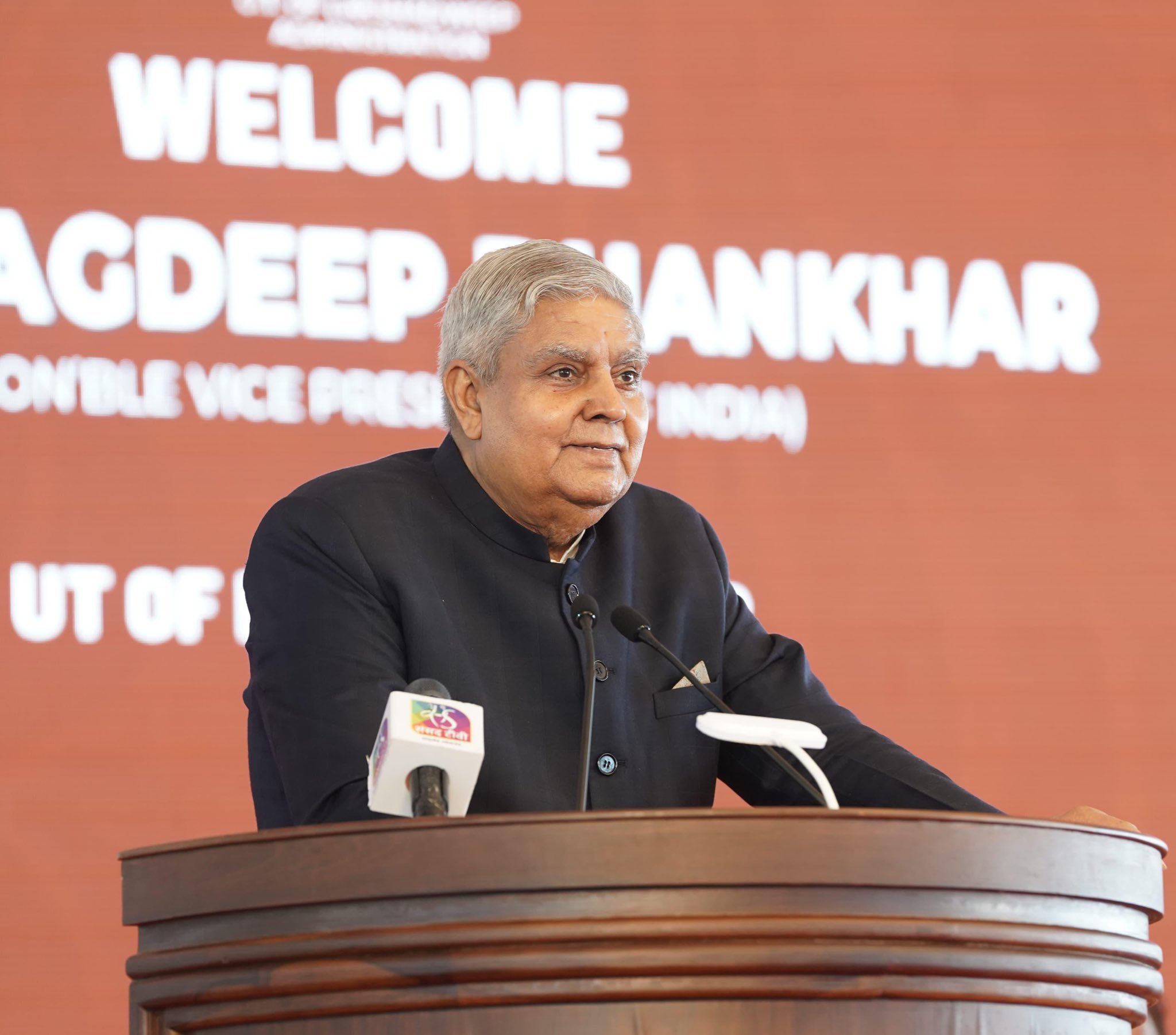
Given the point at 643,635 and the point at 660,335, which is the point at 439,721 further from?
the point at 660,335

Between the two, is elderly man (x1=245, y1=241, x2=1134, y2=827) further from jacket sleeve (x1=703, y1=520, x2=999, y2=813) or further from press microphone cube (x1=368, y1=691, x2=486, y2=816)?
press microphone cube (x1=368, y1=691, x2=486, y2=816)

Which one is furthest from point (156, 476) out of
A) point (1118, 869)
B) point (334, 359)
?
point (1118, 869)

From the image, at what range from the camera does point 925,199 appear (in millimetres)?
4230

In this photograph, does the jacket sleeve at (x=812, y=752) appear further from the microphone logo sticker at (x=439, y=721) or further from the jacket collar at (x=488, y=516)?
the microphone logo sticker at (x=439, y=721)

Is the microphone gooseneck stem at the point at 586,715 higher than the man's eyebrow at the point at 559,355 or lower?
lower

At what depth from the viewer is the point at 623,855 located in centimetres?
143

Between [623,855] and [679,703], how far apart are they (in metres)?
1.09

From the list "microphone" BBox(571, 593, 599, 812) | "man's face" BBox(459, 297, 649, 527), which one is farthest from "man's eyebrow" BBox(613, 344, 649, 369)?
"microphone" BBox(571, 593, 599, 812)

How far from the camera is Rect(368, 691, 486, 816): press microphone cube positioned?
61.5 inches

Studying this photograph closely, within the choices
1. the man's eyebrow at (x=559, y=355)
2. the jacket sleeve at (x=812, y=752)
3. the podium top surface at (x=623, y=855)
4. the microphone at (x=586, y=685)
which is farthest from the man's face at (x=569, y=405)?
the podium top surface at (x=623, y=855)

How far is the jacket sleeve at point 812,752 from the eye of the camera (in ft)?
7.50

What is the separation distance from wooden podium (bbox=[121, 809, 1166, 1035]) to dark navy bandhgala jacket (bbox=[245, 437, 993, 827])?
1.91ft

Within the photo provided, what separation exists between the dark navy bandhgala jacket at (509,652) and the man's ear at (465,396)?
6 cm

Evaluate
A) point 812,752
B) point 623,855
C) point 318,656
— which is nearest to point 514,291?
point 318,656
